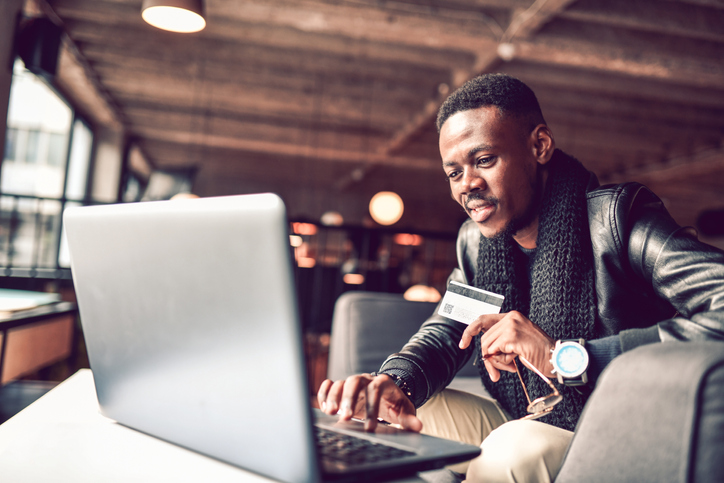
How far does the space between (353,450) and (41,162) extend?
6933 mm

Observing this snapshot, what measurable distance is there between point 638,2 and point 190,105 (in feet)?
18.5

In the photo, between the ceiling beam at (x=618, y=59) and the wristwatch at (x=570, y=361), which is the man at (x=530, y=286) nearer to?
the wristwatch at (x=570, y=361)

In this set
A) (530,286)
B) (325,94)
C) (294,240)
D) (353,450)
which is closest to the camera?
(353,450)

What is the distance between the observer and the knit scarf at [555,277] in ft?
3.53

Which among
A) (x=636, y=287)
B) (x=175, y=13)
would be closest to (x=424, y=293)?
(x=175, y=13)

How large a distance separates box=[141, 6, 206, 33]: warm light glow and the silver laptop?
2.61 m

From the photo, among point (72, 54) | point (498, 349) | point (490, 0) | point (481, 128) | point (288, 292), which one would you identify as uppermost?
point (490, 0)

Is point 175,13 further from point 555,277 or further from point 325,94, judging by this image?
point 325,94

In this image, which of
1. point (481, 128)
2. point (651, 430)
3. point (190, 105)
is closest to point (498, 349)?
point (651, 430)

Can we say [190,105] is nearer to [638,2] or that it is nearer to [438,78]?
[438,78]

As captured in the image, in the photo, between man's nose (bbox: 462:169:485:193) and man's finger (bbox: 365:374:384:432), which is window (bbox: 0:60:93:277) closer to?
man's nose (bbox: 462:169:485:193)

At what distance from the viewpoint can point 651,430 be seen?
1.71ft

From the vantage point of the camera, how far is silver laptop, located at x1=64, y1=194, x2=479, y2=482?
50 centimetres

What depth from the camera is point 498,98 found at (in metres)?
1.18
